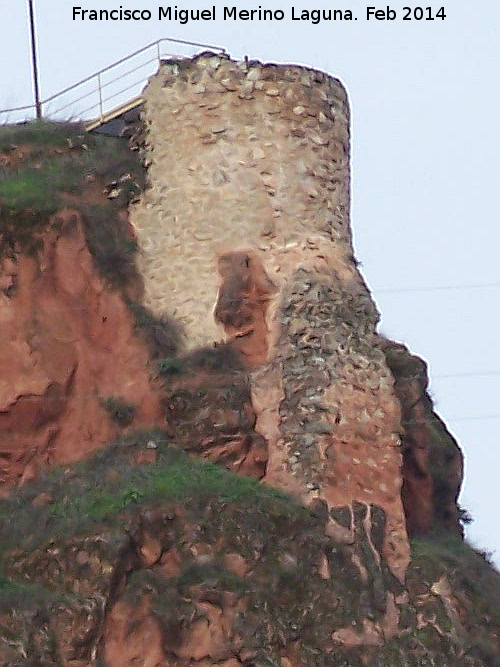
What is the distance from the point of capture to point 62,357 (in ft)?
86.7

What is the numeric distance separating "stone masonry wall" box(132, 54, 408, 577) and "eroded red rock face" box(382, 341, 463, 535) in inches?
92.2

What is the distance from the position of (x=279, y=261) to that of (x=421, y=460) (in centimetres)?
389

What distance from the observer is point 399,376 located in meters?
28.6

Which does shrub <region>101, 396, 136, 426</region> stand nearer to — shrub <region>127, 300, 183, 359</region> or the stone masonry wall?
shrub <region>127, 300, 183, 359</region>

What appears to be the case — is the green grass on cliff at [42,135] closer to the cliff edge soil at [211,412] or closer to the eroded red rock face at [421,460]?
the cliff edge soil at [211,412]

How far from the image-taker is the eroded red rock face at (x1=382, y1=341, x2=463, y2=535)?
28312 mm

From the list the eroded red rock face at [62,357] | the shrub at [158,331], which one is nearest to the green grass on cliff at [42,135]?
the eroded red rock face at [62,357]

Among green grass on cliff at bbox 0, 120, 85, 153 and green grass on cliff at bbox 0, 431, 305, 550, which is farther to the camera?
green grass on cliff at bbox 0, 120, 85, 153

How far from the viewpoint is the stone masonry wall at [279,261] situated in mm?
25375

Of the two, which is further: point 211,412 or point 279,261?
point 279,261

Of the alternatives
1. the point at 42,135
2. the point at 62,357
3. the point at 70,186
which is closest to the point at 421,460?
the point at 62,357

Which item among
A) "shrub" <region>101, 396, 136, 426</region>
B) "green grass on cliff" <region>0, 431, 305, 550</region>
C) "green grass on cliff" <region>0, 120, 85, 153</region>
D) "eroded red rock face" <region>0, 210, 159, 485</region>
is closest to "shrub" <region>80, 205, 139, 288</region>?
"eroded red rock face" <region>0, 210, 159, 485</region>

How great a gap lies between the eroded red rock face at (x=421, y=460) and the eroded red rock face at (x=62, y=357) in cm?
398

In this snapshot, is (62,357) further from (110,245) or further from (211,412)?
(211,412)
